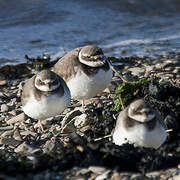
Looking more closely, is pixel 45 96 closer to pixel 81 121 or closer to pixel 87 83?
pixel 81 121

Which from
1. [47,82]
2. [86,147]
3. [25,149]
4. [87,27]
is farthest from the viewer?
[87,27]

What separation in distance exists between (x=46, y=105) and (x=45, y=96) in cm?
13

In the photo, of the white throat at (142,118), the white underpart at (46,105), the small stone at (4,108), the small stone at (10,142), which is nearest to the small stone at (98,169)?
the white throat at (142,118)

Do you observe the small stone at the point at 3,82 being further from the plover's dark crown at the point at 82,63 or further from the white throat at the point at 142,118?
the white throat at the point at 142,118

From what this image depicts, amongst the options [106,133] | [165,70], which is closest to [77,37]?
[165,70]

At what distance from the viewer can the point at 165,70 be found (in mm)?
8594

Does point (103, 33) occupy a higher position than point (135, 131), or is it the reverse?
point (135, 131)

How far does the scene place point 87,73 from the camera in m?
6.45

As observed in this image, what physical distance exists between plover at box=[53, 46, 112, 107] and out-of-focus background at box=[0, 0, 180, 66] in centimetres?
375

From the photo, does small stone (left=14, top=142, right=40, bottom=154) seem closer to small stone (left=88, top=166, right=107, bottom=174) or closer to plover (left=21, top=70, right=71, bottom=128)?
plover (left=21, top=70, right=71, bottom=128)

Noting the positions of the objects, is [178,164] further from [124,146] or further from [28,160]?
[28,160]

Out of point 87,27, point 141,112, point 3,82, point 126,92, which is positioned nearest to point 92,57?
point 126,92

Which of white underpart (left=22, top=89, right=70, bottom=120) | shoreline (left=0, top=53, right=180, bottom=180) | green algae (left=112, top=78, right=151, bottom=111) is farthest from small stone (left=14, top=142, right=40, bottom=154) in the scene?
green algae (left=112, top=78, right=151, bottom=111)

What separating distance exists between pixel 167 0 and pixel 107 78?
11223 mm
